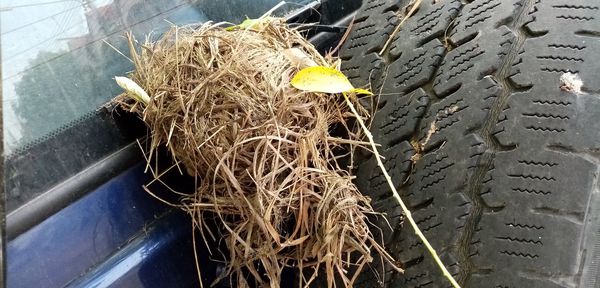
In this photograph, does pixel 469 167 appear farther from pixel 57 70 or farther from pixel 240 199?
pixel 57 70

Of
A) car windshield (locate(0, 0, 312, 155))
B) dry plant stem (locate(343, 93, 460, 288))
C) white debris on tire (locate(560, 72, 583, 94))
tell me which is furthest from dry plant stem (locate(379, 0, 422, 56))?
car windshield (locate(0, 0, 312, 155))

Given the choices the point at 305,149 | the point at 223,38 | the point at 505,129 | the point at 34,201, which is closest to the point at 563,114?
the point at 505,129

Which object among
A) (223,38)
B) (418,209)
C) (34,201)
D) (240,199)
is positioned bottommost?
(418,209)

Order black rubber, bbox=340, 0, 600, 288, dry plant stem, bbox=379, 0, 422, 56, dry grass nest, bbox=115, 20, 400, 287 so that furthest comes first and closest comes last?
dry plant stem, bbox=379, 0, 422, 56
dry grass nest, bbox=115, 20, 400, 287
black rubber, bbox=340, 0, 600, 288

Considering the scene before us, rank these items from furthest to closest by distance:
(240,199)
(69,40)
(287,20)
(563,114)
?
(287,20)
(69,40)
(240,199)
(563,114)

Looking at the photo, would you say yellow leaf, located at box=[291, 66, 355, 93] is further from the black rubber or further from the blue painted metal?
the blue painted metal

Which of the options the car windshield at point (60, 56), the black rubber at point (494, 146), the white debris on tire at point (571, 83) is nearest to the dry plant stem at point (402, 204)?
the black rubber at point (494, 146)
